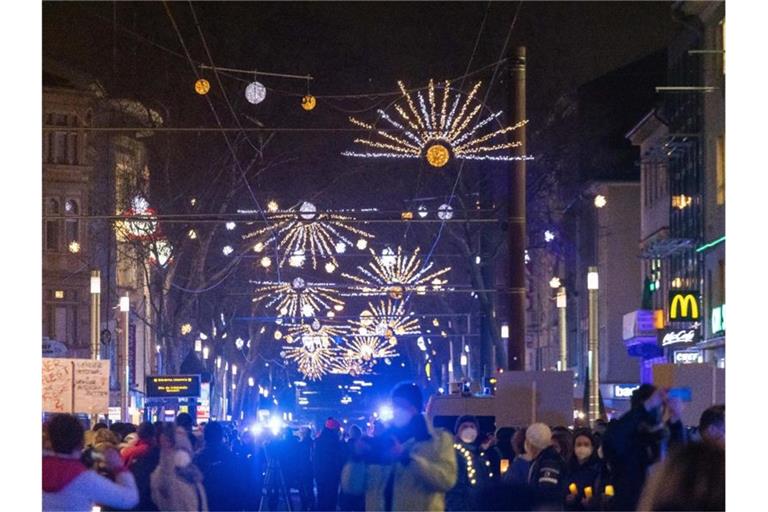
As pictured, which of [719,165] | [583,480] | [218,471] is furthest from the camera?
[719,165]

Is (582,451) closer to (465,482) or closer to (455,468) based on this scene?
(465,482)

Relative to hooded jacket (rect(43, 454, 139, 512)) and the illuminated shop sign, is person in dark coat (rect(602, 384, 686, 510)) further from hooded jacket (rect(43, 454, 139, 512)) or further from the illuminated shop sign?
the illuminated shop sign

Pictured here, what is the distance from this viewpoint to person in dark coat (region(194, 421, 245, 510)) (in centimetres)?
1861

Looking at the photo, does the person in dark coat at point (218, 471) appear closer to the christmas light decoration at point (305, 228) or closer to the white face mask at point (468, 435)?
the white face mask at point (468, 435)

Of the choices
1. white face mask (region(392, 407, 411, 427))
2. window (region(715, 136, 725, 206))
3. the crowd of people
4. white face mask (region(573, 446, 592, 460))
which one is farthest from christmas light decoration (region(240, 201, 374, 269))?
white face mask (region(392, 407, 411, 427))

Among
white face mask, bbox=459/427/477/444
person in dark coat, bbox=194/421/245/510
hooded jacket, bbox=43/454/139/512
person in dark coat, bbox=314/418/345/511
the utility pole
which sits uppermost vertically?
the utility pole

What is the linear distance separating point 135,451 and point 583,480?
4.13 m

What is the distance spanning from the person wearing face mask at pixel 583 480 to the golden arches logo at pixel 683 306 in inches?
1097

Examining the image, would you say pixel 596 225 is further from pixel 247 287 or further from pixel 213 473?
pixel 213 473

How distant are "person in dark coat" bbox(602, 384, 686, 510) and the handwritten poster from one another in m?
13.2

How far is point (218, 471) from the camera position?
18969 mm

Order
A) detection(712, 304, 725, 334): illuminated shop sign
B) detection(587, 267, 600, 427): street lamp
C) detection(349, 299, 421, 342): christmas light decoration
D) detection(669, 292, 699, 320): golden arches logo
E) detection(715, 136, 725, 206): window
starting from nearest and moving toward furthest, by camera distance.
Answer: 1. detection(587, 267, 600, 427): street lamp
2. detection(712, 304, 725, 334): illuminated shop sign
3. detection(669, 292, 699, 320): golden arches logo
4. detection(715, 136, 725, 206): window
5. detection(349, 299, 421, 342): christmas light decoration

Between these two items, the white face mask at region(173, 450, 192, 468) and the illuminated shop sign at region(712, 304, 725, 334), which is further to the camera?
the illuminated shop sign at region(712, 304, 725, 334)

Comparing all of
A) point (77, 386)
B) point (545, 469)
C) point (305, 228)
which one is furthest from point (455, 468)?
point (305, 228)
